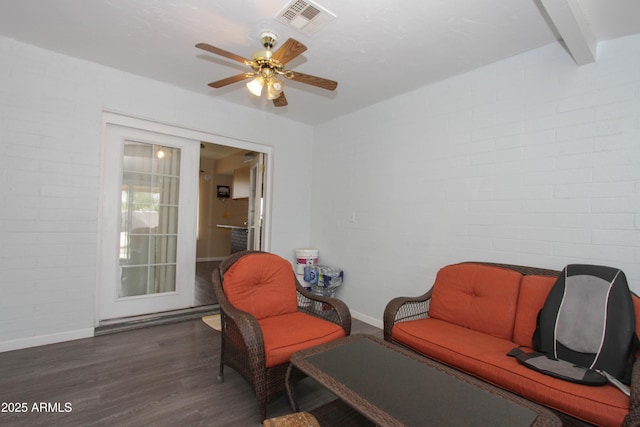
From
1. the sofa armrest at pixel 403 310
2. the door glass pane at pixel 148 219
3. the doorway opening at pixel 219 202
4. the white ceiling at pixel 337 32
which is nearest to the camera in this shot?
the white ceiling at pixel 337 32

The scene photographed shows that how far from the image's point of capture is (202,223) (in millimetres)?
7988

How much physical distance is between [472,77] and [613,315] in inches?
89.7

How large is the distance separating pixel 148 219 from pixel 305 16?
9.48ft

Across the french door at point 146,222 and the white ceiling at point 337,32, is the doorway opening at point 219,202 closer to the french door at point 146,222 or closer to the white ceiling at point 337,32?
the french door at point 146,222

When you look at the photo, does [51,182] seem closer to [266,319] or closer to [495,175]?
[266,319]

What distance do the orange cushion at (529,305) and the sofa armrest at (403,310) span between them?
0.70m

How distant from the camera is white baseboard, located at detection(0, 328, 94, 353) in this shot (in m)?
2.72

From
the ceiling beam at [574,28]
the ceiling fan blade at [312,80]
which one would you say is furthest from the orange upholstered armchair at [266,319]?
the ceiling beam at [574,28]

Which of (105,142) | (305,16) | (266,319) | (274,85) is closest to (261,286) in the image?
(266,319)

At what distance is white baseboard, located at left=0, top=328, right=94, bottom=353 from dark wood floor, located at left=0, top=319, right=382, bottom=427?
0.27 feet

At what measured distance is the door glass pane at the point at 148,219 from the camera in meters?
3.52

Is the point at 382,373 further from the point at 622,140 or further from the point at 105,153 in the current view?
the point at 105,153

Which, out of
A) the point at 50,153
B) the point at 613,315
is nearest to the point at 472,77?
the point at 613,315

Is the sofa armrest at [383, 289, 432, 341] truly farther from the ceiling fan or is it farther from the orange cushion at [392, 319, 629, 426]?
the ceiling fan
